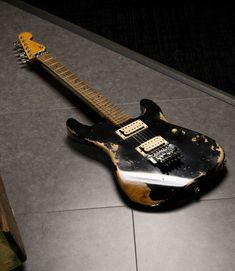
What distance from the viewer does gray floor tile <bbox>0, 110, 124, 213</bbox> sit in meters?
1.62

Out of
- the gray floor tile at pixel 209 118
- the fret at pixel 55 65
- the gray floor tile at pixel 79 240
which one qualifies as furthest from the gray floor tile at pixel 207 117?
the gray floor tile at pixel 79 240

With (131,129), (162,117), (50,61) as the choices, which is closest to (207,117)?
(162,117)

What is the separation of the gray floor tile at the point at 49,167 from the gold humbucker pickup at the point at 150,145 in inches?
6.6

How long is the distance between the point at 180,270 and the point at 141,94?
0.79 m

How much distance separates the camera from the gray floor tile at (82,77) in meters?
1.95

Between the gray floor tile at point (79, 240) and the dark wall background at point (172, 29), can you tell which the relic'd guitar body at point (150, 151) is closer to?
the gray floor tile at point (79, 240)

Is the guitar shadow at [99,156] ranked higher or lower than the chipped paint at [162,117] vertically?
lower

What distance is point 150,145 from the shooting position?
157 centimetres

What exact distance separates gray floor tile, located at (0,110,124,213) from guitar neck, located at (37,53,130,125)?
114 mm

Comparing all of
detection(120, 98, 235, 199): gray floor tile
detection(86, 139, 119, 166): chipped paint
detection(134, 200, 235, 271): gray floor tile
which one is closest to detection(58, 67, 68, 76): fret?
detection(120, 98, 235, 199): gray floor tile

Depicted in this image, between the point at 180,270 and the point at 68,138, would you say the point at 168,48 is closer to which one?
the point at 68,138

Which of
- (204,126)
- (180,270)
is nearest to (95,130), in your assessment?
(204,126)

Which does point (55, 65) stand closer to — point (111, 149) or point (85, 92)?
point (85, 92)

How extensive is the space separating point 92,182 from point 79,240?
23 cm
